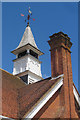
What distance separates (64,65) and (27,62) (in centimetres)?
1060

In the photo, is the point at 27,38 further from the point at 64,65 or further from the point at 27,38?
the point at 64,65

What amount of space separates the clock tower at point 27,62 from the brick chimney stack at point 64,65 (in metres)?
8.46

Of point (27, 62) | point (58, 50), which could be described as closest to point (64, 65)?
point (58, 50)

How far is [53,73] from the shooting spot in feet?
48.4

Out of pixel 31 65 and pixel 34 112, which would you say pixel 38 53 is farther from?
pixel 34 112

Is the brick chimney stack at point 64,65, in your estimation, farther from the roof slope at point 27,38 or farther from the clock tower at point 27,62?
the roof slope at point 27,38

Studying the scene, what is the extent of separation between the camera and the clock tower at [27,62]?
78.8 feet

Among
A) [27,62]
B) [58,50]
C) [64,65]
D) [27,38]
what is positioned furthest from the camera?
[27,38]

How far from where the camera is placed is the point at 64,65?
47.8 feet

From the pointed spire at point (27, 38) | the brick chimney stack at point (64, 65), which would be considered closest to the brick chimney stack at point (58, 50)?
the brick chimney stack at point (64, 65)

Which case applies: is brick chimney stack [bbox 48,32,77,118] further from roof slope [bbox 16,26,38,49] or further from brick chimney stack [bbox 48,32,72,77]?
roof slope [bbox 16,26,38,49]

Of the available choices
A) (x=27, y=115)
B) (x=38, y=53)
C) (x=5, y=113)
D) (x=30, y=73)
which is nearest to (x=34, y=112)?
(x=27, y=115)

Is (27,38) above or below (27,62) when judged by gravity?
above

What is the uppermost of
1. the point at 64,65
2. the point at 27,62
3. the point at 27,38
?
the point at 27,38
